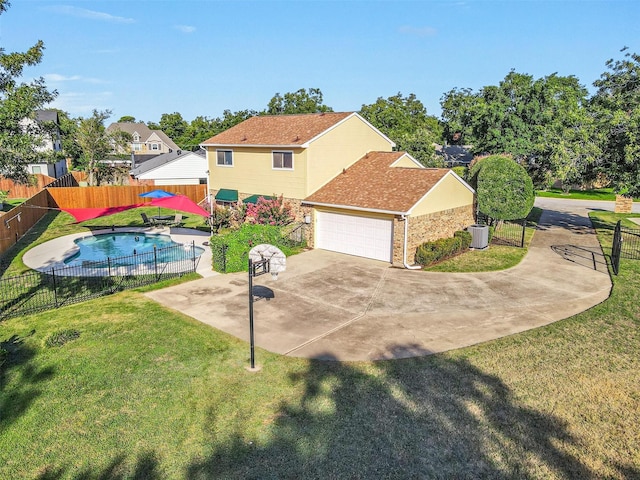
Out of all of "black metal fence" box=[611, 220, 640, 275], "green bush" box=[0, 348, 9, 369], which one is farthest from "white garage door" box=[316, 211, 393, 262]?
"green bush" box=[0, 348, 9, 369]

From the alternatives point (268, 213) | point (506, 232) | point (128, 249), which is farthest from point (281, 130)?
point (506, 232)

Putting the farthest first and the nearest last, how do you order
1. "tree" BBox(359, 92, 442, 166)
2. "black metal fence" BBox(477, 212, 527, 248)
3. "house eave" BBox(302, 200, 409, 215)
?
"tree" BBox(359, 92, 442, 166) → "black metal fence" BBox(477, 212, 527, 248) → "house eave" BBox(302, 200, 409, 215)

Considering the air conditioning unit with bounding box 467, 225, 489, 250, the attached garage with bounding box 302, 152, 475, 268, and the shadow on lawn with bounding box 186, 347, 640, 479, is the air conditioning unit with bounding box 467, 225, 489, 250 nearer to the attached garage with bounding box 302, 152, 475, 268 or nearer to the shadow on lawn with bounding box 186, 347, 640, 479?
the attached garage with bounding box 302, 152, 475, 268

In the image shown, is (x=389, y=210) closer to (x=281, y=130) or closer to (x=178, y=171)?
(x=281, y=130)

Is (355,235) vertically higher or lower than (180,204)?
lower

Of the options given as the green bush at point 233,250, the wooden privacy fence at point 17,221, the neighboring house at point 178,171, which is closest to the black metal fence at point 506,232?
the green bush at point 233,250

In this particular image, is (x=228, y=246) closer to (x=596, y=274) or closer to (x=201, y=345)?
(x=201, y=345)

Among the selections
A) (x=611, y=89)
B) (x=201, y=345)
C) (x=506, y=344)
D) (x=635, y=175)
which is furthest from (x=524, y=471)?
(x=611, y=89)
